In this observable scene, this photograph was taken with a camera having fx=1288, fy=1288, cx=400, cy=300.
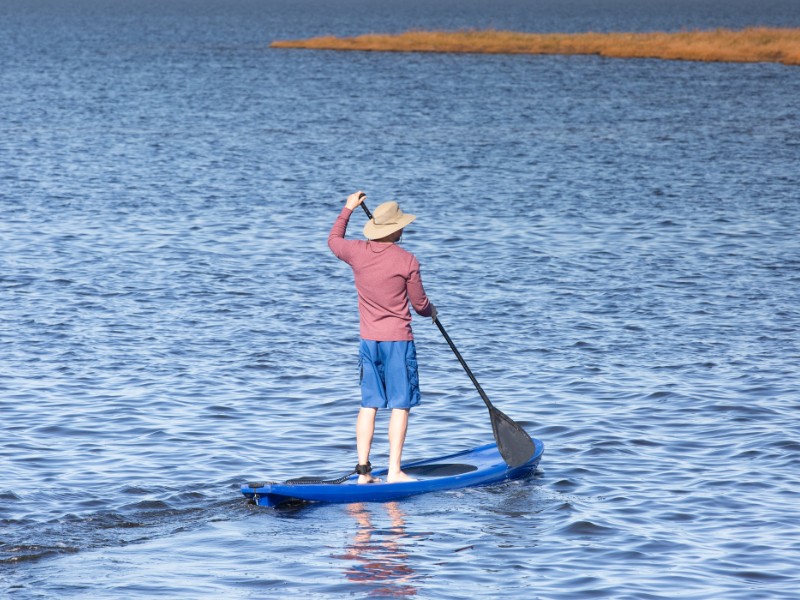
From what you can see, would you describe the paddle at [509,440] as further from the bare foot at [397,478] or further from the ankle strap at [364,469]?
the ankle strap at [364,469]

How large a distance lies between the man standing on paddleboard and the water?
2.50ft

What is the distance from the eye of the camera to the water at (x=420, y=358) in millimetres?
9383

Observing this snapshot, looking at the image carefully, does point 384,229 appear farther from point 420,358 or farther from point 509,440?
point 420,358

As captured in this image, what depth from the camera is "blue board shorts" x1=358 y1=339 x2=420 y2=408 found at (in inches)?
406

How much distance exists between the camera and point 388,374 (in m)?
10.4

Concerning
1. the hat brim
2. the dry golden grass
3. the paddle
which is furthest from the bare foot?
the dry golden grass

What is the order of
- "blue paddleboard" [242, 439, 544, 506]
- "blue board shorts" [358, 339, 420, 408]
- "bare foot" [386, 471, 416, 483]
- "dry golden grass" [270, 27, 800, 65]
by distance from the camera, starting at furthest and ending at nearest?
"dry golden grass" [270, 27, 800, 65] < "bare foot" [386, 471, 416, 483] < "blue board shorts" [358, 339, 420, 408] < "blue paddleboard" [242, 439, 544, 506]

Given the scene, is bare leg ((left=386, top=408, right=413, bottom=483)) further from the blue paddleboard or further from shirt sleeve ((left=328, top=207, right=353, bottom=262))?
shirt sleeve ((left=328, top=207, right=353, bottom=262))

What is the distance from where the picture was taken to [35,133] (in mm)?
41562

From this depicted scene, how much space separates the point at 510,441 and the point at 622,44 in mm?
69387

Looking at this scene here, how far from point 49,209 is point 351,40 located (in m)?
66.3

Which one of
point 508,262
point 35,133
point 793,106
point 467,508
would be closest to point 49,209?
point 508,262

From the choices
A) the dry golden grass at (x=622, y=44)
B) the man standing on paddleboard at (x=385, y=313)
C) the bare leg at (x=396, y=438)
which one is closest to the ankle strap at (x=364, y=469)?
the man standing on paddleboard at (x=385, y=313)

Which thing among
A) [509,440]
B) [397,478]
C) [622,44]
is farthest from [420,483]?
[622,44]
